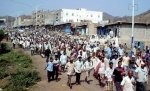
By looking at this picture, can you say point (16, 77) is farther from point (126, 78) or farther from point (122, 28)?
point (122, 28)

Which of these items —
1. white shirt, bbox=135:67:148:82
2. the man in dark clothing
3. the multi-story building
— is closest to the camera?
the man in dark clothing

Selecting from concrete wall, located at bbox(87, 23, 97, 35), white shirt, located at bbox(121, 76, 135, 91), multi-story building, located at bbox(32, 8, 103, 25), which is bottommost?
white shirt, located at bbox(121, 76, 135, 91)

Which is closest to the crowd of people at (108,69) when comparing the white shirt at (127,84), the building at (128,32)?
the white shirt at (127,84)

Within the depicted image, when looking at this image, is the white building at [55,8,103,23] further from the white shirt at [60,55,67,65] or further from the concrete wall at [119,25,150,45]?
the white shirt at [60,55,67,65]

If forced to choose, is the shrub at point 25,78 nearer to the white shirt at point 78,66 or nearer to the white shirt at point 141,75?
the white shirt at point 78,66

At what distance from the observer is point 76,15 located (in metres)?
109

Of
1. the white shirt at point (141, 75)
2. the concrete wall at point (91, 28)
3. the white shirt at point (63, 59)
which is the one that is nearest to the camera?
the white shirt at point (141, 75)

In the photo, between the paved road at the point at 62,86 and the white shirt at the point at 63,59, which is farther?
the white shirt at the point at 63,59

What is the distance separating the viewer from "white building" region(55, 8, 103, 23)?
102650mm

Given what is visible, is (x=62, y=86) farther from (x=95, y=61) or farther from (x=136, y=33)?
(x=136, y=33)

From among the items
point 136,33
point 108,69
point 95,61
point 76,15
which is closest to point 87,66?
point 95,61

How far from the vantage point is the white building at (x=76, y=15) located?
337 feet

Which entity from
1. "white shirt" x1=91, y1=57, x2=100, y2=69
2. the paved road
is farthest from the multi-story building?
"white shirt" x1=91, y1=57, x2=100, y2=69

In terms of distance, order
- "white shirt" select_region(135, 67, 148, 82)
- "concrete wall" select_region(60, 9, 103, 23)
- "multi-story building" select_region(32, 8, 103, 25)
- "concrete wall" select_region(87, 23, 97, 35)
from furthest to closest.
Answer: "concrete wall" select_region(60, 9, 103, 23) → "multi-story building" select_region(32, 8, 103, 25) → "concrete wall" select_region(87, 23, 97, 35) → "white shirt" select_region(135, 67, 148, 82)
